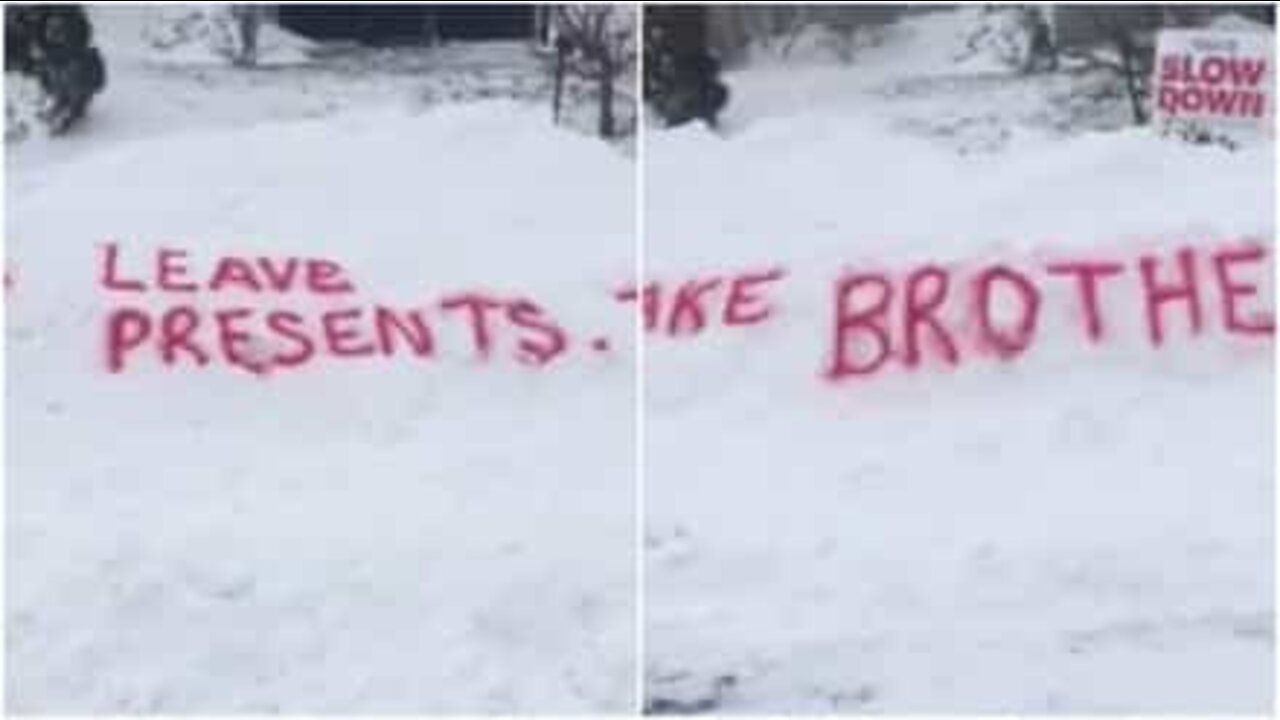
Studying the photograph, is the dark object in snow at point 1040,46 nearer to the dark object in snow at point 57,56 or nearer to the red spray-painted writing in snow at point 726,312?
the red spray-painted writing in snow at point 726,312

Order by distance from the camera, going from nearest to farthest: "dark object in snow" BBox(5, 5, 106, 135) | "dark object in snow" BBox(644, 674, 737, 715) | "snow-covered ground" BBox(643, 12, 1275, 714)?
"dark object in snow" BBox(644, 674, 737, 715), "snow-covered ground" BBox(643, 12, 1275, 714), "dark object in snow" BBox(5, 5, 106, 135)

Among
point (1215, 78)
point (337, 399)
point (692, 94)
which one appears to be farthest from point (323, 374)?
point (1215, 78)

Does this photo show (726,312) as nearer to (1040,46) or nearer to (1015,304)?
(1015,304)

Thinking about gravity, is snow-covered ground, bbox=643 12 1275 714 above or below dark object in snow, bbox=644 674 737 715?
above

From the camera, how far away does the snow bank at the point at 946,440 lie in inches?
182

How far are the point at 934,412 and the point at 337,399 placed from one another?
1.37 metres

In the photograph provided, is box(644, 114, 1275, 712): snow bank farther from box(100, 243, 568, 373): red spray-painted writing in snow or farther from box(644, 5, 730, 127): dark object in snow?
box(100, 243, 568, 373): red spray-painted writing in snow

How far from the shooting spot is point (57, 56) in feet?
16.4

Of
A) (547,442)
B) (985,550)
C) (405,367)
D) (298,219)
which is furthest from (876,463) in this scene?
(298,219)

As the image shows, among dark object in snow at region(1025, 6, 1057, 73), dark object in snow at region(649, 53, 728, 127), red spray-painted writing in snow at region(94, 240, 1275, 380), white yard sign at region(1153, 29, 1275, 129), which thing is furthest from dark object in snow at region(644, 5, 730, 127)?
white yard sign at region(1153, 29, 1275, 129)

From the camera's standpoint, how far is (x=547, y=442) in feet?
16.4

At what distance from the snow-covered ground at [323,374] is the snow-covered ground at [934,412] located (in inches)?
6.7

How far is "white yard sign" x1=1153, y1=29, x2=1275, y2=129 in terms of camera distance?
5016mm

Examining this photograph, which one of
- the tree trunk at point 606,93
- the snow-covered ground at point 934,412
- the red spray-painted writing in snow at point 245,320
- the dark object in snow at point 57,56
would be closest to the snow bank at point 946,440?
the snow-covered ground at point 934,412
